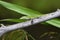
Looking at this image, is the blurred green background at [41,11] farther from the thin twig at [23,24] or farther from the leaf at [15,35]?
the thin twig at [23,24]

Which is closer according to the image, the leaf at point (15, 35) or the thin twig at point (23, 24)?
the thin twig at point (23, 24)

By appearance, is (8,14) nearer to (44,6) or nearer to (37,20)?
(44,6)

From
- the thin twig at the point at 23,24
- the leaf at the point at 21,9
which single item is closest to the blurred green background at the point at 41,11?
the leaf at the point at 21,9

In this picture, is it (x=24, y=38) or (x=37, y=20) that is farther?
(x=24, y=38)

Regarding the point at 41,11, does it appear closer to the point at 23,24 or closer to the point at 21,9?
the point at 21,9

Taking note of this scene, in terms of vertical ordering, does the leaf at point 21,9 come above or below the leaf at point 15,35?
above

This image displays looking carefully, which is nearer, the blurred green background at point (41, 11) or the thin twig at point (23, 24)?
the thin twig at point (23, 24)

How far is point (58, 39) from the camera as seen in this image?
74 centimetres

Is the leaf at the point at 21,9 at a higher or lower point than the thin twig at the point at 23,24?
higher

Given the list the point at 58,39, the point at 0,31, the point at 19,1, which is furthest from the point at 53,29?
the point at 0,31

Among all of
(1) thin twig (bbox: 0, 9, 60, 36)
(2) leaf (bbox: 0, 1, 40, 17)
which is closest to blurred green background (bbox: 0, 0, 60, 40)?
(2) leaf (bbox: 0, 1, 40, 17)

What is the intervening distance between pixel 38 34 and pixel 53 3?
147mm

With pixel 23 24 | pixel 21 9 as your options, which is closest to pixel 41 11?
pixel 21 9

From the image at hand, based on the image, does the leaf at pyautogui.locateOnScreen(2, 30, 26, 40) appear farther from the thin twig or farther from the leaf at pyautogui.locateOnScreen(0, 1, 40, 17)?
the thin twig
